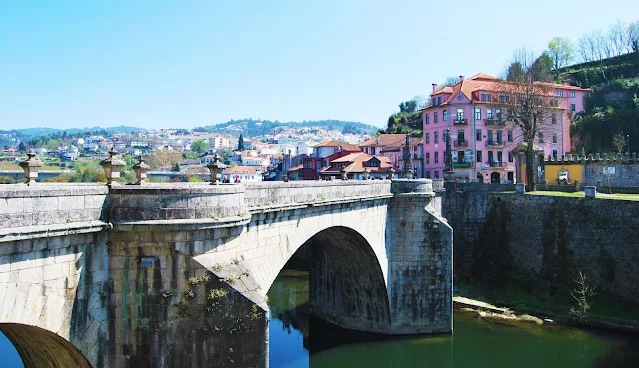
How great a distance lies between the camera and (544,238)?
3516 cm

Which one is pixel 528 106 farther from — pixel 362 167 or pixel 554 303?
pixel 362 167

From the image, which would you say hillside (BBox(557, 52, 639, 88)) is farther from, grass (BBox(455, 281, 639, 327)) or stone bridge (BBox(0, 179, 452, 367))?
stone bridge (BBox(0, 179, 452, 367))

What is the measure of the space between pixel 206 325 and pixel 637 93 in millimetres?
66471

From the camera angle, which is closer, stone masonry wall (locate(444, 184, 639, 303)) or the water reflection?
the water reflection

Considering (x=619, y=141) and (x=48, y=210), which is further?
(x=619, y=141)

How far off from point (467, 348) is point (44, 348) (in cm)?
2087

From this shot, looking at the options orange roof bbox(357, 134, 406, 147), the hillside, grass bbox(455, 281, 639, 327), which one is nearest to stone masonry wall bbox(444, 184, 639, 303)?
grass bbox(455, 281, 639, 327)

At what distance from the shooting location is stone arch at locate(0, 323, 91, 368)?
10.8 metres

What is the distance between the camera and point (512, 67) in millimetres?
52781

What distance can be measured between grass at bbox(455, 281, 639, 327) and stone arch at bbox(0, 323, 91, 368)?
26187 mm

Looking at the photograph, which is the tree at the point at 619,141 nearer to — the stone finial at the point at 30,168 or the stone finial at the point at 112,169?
the stone finial at the point at 112,169

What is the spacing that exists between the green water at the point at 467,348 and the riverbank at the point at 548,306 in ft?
3.06

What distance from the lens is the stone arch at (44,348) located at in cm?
1080

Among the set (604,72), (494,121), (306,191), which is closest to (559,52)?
(604,72)
